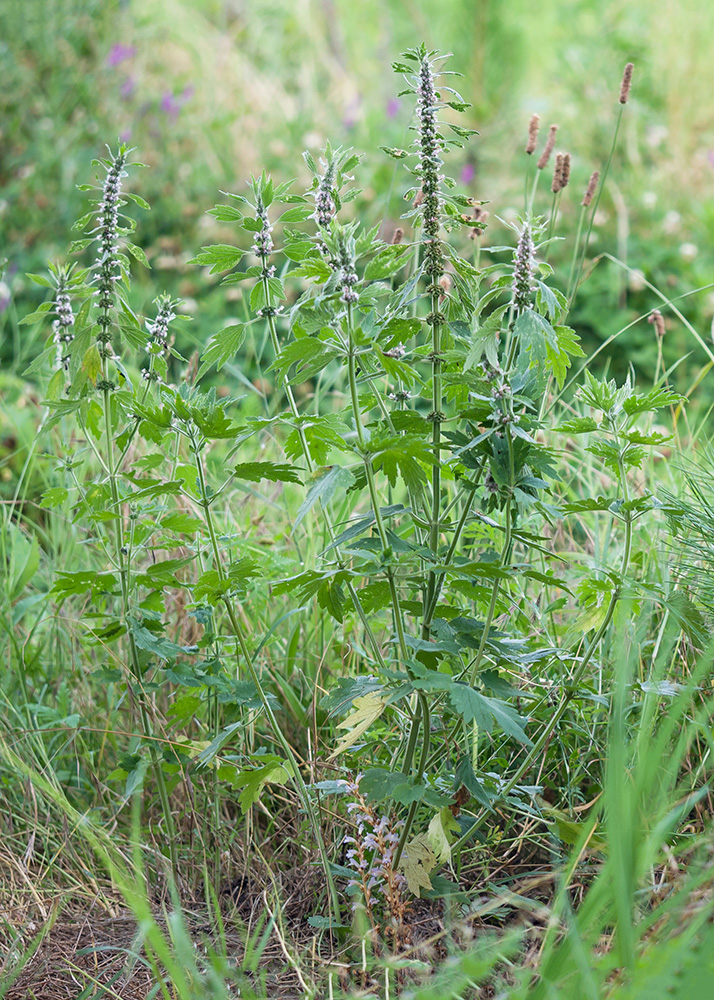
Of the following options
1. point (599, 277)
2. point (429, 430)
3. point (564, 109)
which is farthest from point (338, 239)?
point (564, 109)

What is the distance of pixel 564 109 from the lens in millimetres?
5953

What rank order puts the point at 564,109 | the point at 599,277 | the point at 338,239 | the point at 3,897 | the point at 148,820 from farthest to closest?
the point at 564,109, the point at 599,277, the point at 148,820, the point at 3,897, the point at 338,239

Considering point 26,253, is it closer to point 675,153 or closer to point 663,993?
point 675,153

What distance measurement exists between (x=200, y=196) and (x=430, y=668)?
4401 mm

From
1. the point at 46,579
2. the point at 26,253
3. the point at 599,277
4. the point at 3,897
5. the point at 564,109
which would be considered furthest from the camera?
the point at 564,109

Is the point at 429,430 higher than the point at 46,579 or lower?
higher

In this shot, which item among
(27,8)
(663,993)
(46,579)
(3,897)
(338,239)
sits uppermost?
(27,8)

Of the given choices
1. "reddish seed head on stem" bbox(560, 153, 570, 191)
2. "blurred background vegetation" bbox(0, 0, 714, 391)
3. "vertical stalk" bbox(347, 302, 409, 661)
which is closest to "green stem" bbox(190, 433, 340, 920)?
"vertical stalk" bbox(347, 302, 409, 661)

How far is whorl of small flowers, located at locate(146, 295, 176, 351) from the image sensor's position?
58.1 inches

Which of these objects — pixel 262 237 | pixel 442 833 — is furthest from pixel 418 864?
pixel 262 237

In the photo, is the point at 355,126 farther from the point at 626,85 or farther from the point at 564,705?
the point at 564,705

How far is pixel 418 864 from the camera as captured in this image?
4.20 ft

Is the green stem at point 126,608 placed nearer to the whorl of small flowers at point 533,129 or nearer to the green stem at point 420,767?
the green stem at point 420,767

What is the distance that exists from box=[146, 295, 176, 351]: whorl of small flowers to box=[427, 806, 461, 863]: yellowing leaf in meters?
0.82
